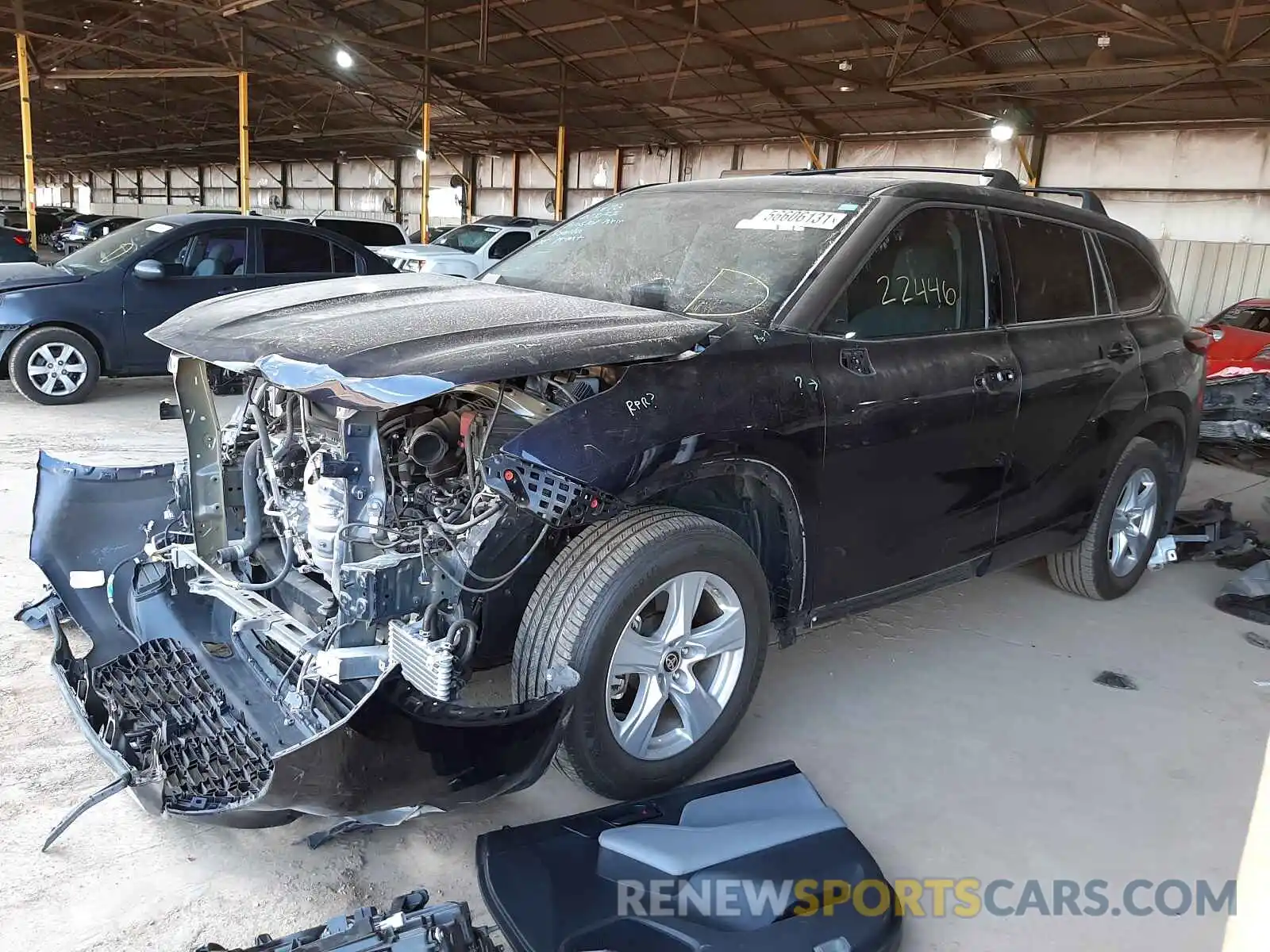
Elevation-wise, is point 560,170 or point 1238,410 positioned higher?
point 560,170

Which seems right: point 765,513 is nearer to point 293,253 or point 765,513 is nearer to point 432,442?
point 432,442

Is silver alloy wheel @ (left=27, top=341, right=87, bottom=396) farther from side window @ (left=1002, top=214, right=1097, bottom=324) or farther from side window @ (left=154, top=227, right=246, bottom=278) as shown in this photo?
side window @ (left=1002, top=214, right=1097, bottom=324)

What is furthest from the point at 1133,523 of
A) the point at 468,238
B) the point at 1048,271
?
the point at 468,238

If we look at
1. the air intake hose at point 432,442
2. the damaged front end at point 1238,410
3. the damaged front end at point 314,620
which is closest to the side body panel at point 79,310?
the damaged front end at point 314,620

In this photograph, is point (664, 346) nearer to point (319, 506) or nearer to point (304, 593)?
point (319, 506)

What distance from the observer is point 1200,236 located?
52.4 ft

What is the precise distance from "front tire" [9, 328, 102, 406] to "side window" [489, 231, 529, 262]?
24.9 feet

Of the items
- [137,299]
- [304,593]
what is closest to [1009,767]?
[304,593]

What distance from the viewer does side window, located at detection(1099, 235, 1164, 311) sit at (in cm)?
418

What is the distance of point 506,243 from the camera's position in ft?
49.4

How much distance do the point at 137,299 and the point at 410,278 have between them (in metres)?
5.42

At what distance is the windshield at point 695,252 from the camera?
3.04 meters

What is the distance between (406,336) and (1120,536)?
372 centimetres

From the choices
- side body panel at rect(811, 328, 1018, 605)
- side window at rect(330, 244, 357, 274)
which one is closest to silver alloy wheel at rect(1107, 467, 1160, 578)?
side body panel at rect(811, 328, 1018, 605)
